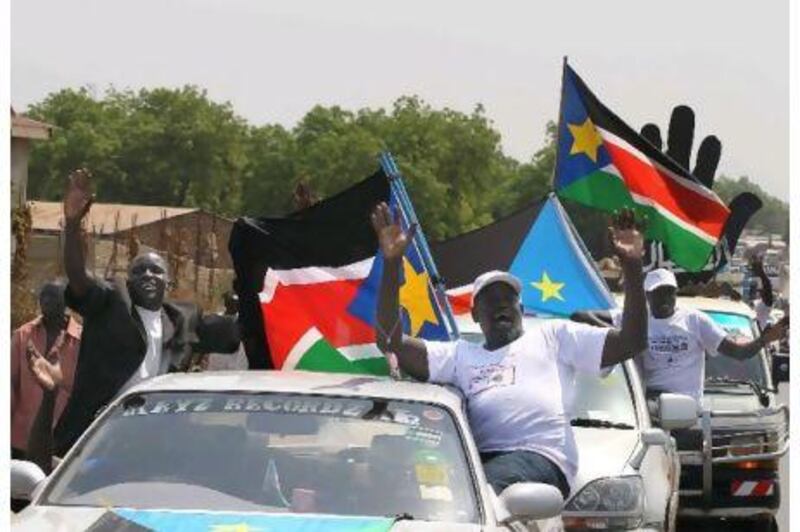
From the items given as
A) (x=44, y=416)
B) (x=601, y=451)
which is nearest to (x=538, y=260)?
(x=601, y=451)

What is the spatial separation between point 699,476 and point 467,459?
594 centimetres

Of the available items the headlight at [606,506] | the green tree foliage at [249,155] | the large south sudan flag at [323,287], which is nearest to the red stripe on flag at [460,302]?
the large south sudan flag at [323,287]

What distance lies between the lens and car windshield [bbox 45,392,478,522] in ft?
22.2

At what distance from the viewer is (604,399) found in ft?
35.2

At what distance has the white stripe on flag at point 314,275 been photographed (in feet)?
33.4

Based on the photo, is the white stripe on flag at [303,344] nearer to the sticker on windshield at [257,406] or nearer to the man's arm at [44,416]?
the man's arm at [44,416]

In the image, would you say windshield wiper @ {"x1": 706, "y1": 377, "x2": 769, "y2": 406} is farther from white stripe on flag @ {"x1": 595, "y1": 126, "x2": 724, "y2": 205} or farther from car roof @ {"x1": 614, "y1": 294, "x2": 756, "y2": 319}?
white stripe on flag @ {"x1": 595, "y1": 126, "x2": 724, "y2": 205}

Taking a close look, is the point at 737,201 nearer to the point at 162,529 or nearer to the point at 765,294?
the point at 765,294

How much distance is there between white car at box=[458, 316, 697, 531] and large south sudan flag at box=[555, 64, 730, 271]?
3.71m

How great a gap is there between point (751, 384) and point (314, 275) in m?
4.89

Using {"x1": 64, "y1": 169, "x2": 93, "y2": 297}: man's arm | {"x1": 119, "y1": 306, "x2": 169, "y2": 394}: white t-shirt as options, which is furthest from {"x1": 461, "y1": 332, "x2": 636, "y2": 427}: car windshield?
{"x1": 64, "y1": 169, "x2": 93, "y2": 297}: man's arm

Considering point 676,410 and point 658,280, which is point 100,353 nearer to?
point 676,410

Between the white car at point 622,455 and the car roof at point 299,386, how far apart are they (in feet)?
4.63

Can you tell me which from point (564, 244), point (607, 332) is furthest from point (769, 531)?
point (607, 332)
